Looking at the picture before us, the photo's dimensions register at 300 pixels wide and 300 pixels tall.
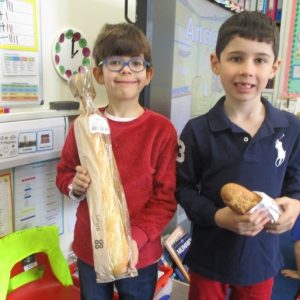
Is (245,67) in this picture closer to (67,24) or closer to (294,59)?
(67,24)

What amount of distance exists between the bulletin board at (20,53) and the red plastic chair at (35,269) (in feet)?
1.35

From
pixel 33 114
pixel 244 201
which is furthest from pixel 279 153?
pixel 33 114

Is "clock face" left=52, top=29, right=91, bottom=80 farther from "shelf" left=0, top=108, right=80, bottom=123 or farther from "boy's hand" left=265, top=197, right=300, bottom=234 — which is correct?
"boy's hand" left=265, top=197, right=300, bottom=234

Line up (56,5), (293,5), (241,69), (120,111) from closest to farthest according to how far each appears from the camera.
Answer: (241,69)
(120,111)
(56,5)
(293,5)

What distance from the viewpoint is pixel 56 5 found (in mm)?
1137

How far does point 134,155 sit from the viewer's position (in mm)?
943

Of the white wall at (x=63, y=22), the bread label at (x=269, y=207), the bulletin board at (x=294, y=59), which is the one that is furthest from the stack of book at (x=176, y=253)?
the bulletin board at (x=294, y=59)

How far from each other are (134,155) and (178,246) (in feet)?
2.93

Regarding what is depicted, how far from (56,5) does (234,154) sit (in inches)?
29.7

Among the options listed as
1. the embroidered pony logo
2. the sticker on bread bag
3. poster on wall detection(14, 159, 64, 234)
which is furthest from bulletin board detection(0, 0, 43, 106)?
the embroidered pony logo

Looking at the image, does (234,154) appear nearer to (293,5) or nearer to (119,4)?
(119,4)

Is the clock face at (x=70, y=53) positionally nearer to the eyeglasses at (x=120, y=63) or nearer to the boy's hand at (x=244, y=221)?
the eyeglasses at (x=120, y=63)

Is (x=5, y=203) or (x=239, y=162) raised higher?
(x=239, y=162)

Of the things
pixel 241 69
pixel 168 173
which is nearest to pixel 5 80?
pixel 168 173
